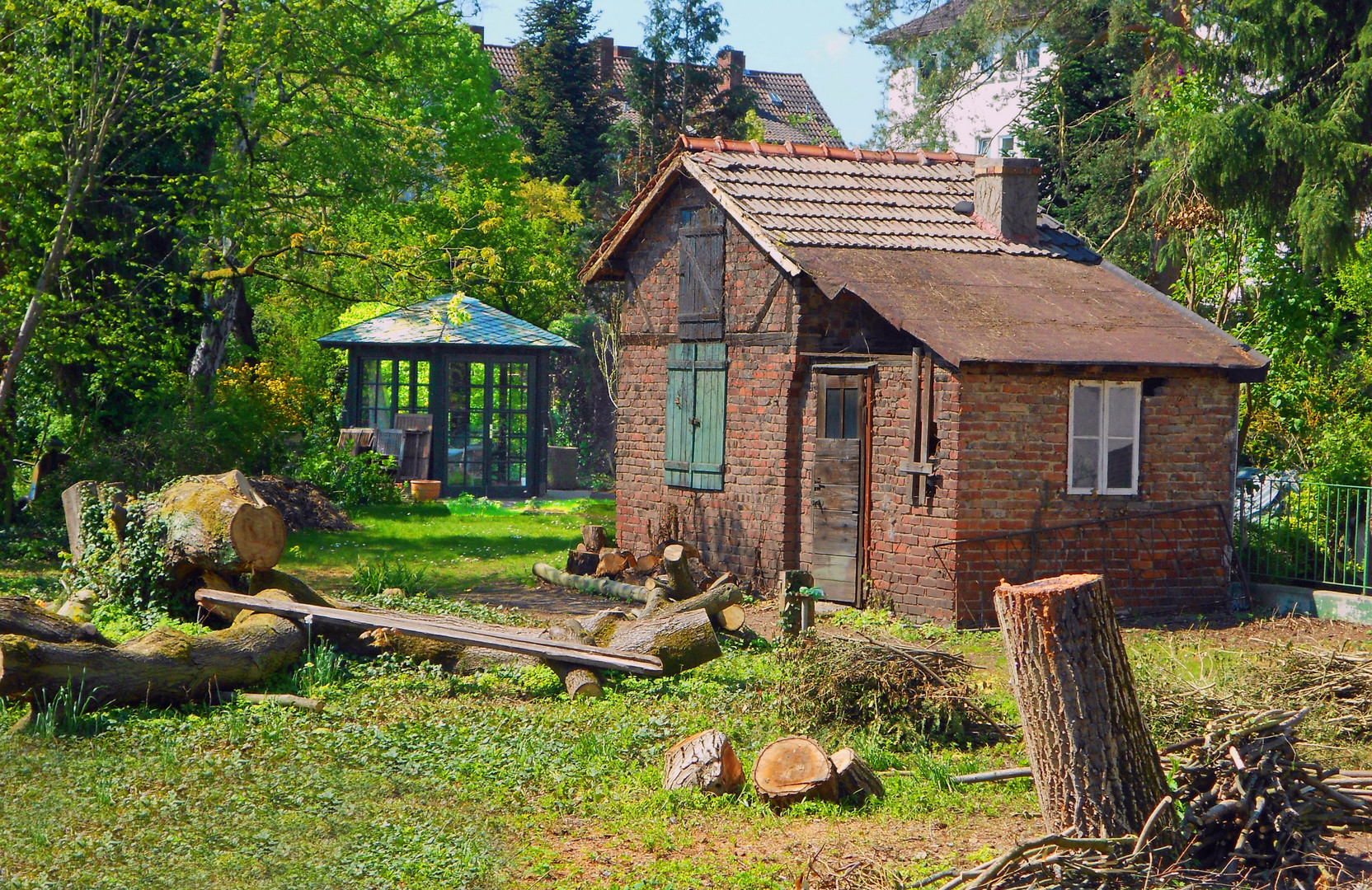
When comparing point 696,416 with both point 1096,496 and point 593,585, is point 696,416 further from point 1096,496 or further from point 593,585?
point 1096,496

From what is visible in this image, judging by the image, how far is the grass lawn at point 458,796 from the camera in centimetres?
596

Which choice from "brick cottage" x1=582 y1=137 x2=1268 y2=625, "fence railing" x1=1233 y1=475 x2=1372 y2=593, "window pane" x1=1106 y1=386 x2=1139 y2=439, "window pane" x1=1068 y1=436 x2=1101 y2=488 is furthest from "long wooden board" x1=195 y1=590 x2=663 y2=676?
"fence railing" x1=1233 y1=475 x2=1372 y2=593

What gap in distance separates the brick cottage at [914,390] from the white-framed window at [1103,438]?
2 centimetres

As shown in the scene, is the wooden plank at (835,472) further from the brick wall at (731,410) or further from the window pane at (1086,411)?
the window pane at (1086,411)

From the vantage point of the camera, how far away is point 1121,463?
1334cm

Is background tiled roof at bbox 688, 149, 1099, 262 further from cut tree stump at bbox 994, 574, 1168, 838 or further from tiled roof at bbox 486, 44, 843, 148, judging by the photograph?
tiled roof at bbox 486, 44, 843, 148

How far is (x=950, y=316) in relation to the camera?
13125 millimetres

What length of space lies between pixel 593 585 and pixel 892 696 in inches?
264

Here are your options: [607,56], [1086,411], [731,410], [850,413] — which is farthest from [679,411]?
[607,56]

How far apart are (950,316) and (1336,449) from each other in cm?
509

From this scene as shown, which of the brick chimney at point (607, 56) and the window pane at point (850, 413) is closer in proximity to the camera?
the window pane at point (850, 413)

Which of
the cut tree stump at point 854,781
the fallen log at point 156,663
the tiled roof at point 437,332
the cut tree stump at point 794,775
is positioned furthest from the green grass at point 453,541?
the cut tree stump at point 854,781

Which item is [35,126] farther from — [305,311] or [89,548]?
[305,311]

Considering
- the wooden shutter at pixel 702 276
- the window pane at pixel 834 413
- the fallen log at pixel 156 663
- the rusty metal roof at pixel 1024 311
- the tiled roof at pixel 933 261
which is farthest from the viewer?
the wooden shutter at pixel 702 276
